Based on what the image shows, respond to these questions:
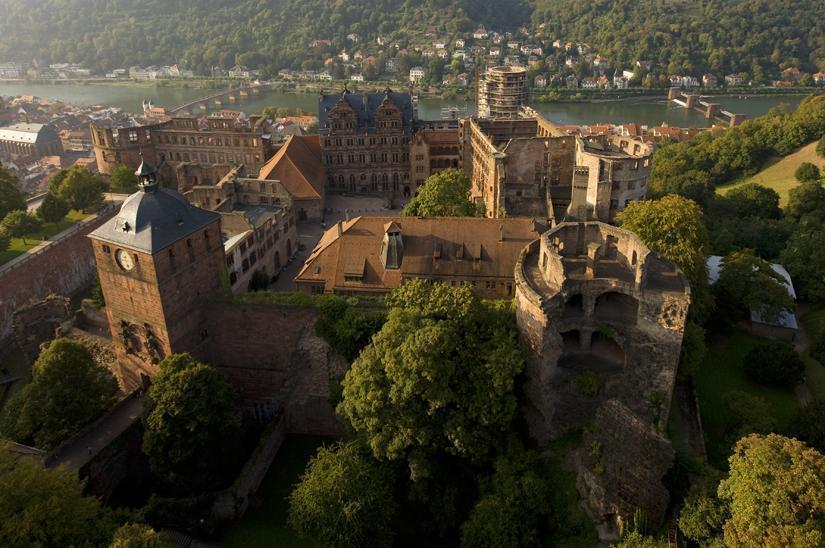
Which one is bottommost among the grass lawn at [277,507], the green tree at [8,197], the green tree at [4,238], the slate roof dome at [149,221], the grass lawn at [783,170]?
the grass lawn at [277,507]

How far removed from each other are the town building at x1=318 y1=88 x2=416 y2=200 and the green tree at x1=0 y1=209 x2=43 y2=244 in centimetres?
3114

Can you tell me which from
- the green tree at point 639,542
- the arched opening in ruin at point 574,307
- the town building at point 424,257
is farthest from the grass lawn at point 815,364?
the town building at point 424,257

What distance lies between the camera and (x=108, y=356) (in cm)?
3859

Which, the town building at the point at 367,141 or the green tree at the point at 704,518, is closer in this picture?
the green tree at the point at 704,518

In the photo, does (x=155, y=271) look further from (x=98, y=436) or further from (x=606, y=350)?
(x=606, y=350)

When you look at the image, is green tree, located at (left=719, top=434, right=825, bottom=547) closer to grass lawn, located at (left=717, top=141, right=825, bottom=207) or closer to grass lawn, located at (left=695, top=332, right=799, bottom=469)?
grass lawn, located at (left=695, top=332, right=799, bottom=469)

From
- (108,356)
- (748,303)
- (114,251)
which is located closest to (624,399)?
(748,303)

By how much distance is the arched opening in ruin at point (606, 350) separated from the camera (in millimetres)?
29062

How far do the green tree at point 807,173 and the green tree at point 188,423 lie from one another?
69.2 m

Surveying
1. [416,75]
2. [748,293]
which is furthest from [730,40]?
[748,293]

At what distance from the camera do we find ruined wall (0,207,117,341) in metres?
49.6

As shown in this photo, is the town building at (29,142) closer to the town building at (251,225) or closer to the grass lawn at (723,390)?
the town building at (251,225)

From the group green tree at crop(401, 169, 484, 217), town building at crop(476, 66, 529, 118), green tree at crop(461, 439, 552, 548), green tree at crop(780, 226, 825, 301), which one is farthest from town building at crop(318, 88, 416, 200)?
green tree at crop(461, 439, 552, 548)

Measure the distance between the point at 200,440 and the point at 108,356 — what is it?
11690 millimetres
